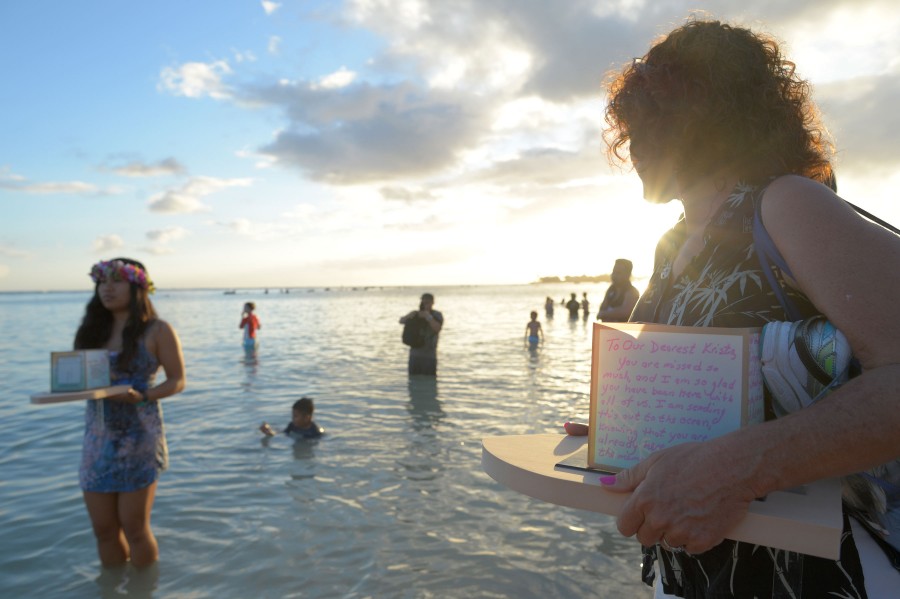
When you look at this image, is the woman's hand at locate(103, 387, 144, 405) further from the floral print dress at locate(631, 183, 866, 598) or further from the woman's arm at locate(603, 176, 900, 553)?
the woman's arm at locate(603, 176, 900, 553)

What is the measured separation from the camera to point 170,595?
4.63m

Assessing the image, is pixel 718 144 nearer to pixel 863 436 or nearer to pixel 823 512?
pixel 863 436

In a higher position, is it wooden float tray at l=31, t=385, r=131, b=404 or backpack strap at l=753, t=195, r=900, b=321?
backpack strap at l=753, t=195, r=900, b=321

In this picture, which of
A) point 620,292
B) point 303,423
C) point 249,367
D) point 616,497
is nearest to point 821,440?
point 616,497

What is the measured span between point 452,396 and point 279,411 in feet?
10.9

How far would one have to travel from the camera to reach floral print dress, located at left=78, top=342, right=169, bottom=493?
4.40 metres

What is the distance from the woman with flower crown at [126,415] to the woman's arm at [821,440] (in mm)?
4233

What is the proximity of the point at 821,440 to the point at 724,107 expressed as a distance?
77 cm

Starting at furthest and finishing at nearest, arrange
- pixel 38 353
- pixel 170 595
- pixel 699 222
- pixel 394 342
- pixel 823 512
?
pixel 394 342, pixel 38 353, pixel 170 595, pixel 699 222, pixel 823 512

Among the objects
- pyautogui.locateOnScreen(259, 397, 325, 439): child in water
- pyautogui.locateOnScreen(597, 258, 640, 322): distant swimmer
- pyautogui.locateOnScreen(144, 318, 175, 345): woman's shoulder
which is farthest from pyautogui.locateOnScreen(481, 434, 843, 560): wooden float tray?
pyautogui.locateOnScreen(259, 397, 325, 439): child in water

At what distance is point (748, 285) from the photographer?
4.40 feet

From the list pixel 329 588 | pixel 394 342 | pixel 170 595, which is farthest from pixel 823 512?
pixel 394 342

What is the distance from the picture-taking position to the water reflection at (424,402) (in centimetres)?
984

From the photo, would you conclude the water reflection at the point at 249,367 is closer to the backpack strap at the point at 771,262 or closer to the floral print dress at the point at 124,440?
the floral print dress at the point at 124,440
